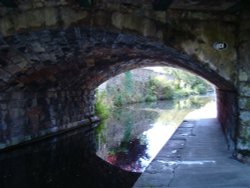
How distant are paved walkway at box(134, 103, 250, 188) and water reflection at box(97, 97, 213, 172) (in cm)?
100

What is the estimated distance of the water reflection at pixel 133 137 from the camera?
7.29 metres

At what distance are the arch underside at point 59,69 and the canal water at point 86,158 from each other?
0.58 meters

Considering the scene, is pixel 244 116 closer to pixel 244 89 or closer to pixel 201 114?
pixel 244 89

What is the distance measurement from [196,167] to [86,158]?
3205 millimetres

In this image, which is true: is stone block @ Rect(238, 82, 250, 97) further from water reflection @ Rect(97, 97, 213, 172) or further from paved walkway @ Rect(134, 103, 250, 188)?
water reflection @ Rect(97, 97, 213, 172)

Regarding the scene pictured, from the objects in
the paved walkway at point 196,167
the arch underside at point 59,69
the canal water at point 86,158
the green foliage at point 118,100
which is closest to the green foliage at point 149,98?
the green foliage at point 118,100

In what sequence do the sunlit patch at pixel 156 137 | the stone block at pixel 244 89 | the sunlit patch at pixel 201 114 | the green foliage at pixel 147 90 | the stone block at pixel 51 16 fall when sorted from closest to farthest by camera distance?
the stone block at pixel 244 89 → the stone block at pixel 51 16 → the sunlit patch at pixel 156 137 → the sunlit patch at pixel 201 114 → the green foliage at pixel 147 90

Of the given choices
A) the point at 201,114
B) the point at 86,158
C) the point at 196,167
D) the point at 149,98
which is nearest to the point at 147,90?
the point at 149,98

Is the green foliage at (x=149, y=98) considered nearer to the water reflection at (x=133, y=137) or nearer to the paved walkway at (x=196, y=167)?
the water reflection at (x=133, y=137)

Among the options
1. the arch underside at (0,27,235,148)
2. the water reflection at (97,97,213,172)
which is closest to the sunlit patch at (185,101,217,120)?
the water reflection at (97,97,213,172)

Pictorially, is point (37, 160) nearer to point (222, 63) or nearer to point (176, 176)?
point (176, 176)

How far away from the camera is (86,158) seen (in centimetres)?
735

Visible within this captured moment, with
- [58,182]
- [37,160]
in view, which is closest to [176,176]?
[58,182]

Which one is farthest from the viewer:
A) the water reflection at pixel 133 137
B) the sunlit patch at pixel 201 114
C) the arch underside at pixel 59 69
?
the sunlit patch at pixel 201 114
